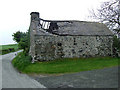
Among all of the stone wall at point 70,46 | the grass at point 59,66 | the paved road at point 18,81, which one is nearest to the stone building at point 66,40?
the stone wall at point 70,46

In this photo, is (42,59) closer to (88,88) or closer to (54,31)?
(54,31)

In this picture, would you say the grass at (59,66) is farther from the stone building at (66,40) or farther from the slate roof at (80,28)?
the slate roof at (80,28)

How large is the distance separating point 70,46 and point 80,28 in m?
5.13

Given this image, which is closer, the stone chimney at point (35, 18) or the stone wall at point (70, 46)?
the stone wall at point (70, 46)

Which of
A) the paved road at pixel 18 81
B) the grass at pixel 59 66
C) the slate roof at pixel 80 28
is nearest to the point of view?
the paved road at pixel 18 81

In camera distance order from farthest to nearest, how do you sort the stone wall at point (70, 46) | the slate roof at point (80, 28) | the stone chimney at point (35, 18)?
the slate roof at point (80, 28), the stone chimney at point (35, 18), the stone wall at point (70, 46)

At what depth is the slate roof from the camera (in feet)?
71.1

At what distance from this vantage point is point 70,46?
20844mm

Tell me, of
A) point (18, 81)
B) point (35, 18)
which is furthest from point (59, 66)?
point (35, 18)

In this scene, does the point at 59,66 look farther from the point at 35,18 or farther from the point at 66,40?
the point at 35,18

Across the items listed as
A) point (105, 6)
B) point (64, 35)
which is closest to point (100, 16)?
point (105, 6)

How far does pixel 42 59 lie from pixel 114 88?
43.5 feet

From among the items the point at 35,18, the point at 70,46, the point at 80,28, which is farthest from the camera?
the point at 80,28

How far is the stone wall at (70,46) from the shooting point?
19109mm
